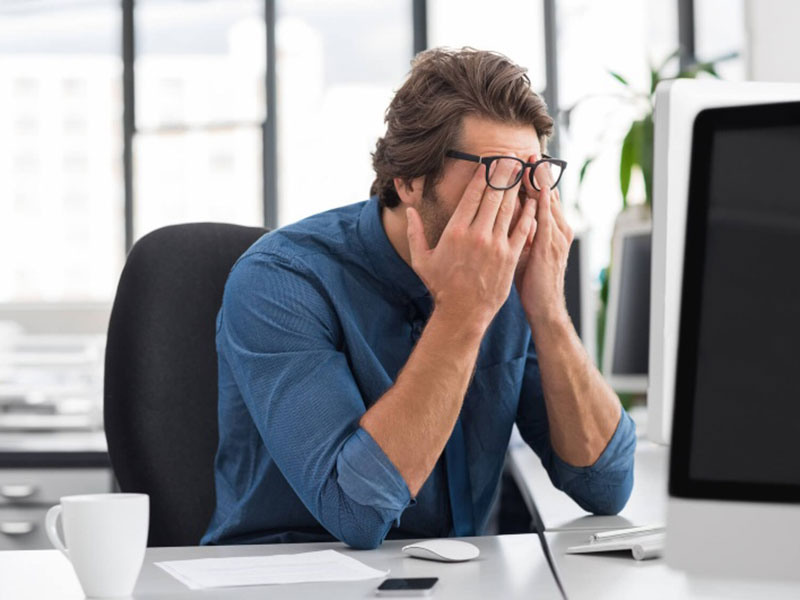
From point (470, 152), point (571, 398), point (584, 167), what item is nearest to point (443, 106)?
point (470, 152)

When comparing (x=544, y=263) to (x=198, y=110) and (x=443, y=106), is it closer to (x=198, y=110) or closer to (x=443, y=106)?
(x=443, y=106)

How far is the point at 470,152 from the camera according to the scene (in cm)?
128

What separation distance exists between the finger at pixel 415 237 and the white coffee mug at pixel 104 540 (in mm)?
526

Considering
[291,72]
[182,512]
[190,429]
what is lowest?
[182,512]

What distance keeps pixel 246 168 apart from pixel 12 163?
1179 mm

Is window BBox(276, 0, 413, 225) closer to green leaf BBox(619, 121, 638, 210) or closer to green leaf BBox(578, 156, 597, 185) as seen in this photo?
green leaf BBox(578, 156, 597, 185)

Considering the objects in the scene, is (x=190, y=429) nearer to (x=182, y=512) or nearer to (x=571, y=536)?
(x=182, y=512)

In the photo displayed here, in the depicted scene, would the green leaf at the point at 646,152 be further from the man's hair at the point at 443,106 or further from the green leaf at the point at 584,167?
the man's hair at the point at 443,106

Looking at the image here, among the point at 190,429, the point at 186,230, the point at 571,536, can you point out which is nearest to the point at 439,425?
the point at 571,536

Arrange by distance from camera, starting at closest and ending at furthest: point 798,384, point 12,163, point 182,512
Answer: point 798,384
point 182,512
point 12,163

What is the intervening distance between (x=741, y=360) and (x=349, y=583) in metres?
0.44

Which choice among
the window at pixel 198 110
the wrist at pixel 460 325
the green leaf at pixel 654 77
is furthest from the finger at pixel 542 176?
the window at pixel 198 110

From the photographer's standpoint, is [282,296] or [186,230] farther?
[186,230]

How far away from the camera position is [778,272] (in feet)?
2.00
